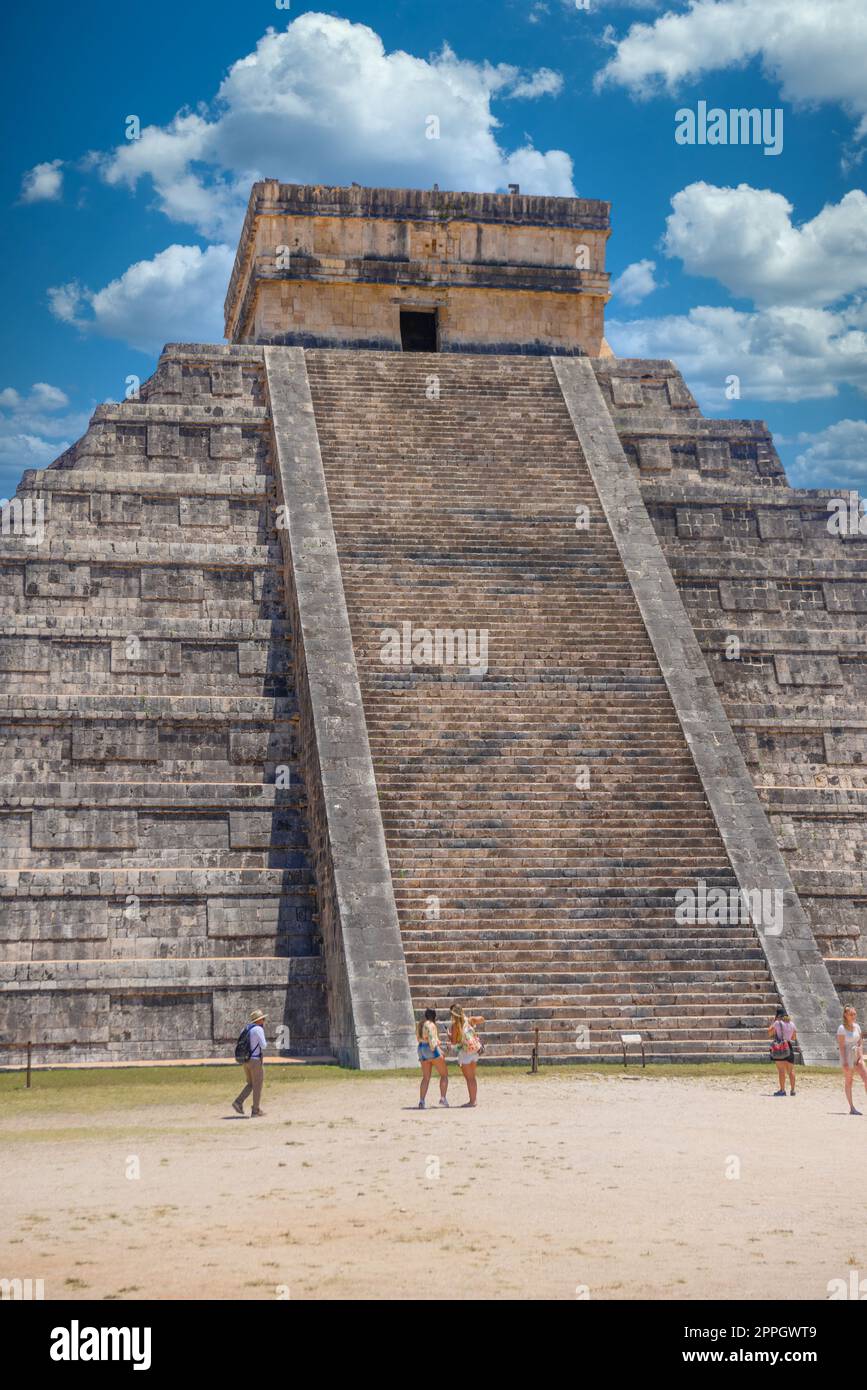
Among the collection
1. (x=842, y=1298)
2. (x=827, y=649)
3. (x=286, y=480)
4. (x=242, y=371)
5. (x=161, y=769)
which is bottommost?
(x=842, y=1298)

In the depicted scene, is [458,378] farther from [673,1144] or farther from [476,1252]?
[476,1252]

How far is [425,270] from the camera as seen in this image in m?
30.0

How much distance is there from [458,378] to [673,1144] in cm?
1783

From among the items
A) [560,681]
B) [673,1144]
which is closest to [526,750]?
[560,681]

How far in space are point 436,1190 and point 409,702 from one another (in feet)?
35.8

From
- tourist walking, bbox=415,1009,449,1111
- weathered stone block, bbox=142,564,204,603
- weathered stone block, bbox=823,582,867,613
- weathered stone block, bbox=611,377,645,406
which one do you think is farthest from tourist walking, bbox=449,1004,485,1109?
weathered stone block, bbox=611,377,645,406

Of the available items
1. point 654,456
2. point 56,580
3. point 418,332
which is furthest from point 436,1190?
point 418,332

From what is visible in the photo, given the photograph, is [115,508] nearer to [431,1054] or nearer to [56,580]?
[56,580]

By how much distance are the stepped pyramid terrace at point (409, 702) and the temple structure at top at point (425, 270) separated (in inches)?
3.2

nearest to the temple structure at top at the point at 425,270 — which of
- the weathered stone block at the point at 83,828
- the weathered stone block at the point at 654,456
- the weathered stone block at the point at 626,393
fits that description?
the weathered stone block at the point at 626,393

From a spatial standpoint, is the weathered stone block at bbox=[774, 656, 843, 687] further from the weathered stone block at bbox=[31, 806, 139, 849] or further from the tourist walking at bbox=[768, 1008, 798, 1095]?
the weathered stone block at bbox=[31, 806, 139, 849]

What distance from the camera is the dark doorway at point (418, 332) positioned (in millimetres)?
30672

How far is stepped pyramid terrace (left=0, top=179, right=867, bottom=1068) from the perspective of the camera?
18.4m
